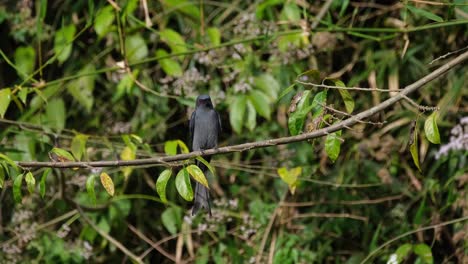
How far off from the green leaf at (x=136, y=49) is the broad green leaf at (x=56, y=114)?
1.61 ft

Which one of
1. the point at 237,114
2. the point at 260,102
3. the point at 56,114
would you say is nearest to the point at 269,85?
the point at 260,102

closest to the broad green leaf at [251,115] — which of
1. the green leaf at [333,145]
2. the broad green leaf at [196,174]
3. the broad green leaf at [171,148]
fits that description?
the broad green leaf at [171,148]

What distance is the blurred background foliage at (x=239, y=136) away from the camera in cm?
407

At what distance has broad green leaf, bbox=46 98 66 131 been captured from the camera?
4273 mm

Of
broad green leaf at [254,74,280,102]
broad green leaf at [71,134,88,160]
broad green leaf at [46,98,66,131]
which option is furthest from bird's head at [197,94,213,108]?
broad green leaf at [46,98,66,131]

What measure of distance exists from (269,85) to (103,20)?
3.02 ft

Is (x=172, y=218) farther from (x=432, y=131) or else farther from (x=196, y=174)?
(x=432, y=131)

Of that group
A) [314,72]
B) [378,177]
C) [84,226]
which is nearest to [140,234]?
[84,226]

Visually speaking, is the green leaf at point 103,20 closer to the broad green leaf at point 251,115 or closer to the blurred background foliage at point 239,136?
the blurred background foliage at point 239,136

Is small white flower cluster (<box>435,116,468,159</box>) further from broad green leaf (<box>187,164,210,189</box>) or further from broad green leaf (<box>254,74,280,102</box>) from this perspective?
broad green leaf (<box>187,164,210,189</box>)

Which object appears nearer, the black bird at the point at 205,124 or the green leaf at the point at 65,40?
the black bird at the point at 205,124

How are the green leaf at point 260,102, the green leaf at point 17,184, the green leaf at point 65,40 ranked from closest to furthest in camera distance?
the green leaf at point 17,184, the green leaf at point 260,102, the green leaf at point 65,40

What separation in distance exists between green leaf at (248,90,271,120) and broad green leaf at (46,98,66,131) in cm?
107

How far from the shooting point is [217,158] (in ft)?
15.2
